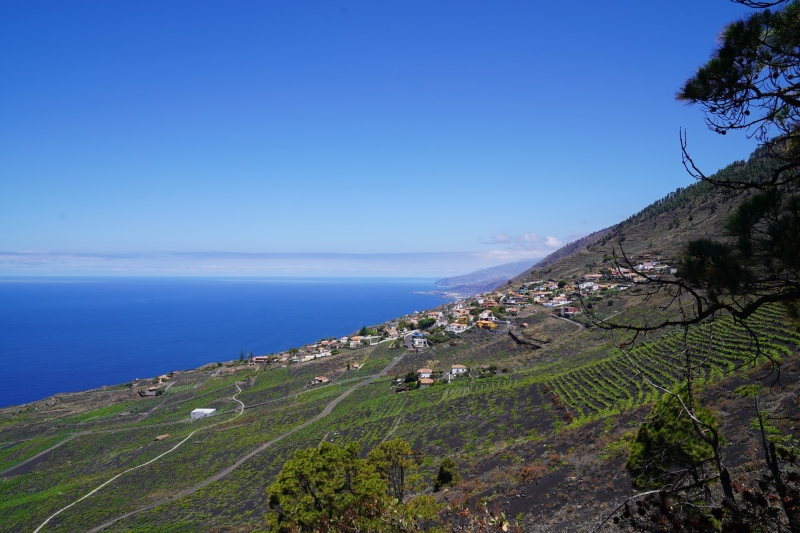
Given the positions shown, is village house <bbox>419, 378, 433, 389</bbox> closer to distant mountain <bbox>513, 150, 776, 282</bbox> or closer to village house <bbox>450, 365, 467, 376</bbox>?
village house <bbox>450, 365, 467, 376</bbox>

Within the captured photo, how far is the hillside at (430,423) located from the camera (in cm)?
1377

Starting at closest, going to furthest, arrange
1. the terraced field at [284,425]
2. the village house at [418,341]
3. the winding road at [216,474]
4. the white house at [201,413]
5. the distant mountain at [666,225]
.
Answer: the terraced field at [284,425], the winding road at [216,474], the white house at [201,413], the village house at [418,341], the distant mountain at [666,225]

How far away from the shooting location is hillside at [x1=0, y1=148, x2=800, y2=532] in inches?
542

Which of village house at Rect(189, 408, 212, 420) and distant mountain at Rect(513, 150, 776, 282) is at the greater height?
distant mountain at Rect(513, 150, 776, 282)

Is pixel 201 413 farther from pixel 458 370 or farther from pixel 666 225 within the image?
pixel 666 225

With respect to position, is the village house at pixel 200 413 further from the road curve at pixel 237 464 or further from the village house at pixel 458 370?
the village house at pixel 458 370

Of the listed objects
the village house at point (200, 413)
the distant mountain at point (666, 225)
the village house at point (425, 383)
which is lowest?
the village house at point (200, 413)

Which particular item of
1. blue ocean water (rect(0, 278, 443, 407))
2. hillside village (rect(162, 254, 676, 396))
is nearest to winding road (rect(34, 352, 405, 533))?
hillside village (rect(162, 254, 676, 396))

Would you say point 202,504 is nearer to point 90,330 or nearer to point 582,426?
point 582,426

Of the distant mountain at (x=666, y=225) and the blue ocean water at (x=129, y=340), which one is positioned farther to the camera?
the blue ocean water at (x=129, y=340)

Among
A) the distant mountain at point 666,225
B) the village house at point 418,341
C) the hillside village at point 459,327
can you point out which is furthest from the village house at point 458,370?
the distant mountain at point 666,225

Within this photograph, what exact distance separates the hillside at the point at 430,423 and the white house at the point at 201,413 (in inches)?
62.1

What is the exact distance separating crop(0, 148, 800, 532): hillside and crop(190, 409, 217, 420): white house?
158 centimetres

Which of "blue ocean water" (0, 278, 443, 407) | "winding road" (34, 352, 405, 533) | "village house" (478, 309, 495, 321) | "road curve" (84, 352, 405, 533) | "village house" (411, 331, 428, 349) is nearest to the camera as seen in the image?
"road curve" (84, 352, 405, 533)
